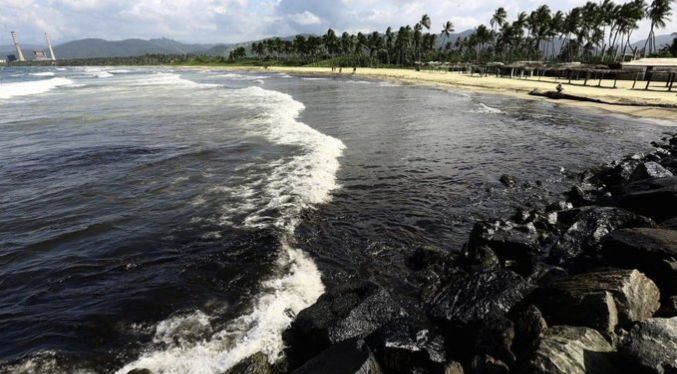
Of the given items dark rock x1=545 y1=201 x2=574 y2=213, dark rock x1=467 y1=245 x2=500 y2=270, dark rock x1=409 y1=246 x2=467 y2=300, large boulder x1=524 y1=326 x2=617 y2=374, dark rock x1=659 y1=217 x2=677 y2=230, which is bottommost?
dark rock x1=545 y1=201 x2=574 y2=213

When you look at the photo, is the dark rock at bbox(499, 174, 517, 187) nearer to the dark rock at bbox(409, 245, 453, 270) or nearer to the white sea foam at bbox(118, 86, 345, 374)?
the white sea foam at bbox(118, 86, 345, 374)

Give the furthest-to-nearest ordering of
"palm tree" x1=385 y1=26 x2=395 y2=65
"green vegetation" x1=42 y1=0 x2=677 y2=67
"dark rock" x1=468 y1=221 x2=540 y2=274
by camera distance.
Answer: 1. "palm tree" x1=385 y1=26 x2=395 y2=65
2. "green vegetation" x1=42 y1=0 x2=677 y2=67
3. "dark rock" x1=468 y1=221 x2=540 y2=274

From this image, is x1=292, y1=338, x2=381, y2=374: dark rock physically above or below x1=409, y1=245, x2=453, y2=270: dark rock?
above

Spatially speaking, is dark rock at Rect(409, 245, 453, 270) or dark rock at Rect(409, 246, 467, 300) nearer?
dark rock at Rect(409, 246, 467, 300)

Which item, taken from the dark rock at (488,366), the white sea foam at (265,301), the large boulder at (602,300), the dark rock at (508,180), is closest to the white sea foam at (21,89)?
the white sea foam at (265,301)

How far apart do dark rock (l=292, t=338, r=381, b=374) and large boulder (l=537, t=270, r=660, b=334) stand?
2892 millimetres

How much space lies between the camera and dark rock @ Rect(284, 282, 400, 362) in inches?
222

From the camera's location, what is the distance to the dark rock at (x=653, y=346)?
414cm

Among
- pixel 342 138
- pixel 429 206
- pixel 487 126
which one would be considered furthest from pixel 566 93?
pixel 429 206

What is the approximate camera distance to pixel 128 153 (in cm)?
1659

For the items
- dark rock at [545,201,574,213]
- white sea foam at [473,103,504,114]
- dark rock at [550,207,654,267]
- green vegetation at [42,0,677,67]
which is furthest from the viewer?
green vegetation at [42,0,677,67]

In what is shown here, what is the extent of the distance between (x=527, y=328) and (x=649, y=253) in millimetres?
3125

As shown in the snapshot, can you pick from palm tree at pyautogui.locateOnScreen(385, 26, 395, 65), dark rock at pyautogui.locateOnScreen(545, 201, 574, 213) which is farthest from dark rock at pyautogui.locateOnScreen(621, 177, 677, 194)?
palm tree at pyautogui.locateOnScreen(385, 26, 395, 65)

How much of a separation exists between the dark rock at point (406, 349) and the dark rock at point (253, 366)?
149 centimetres
